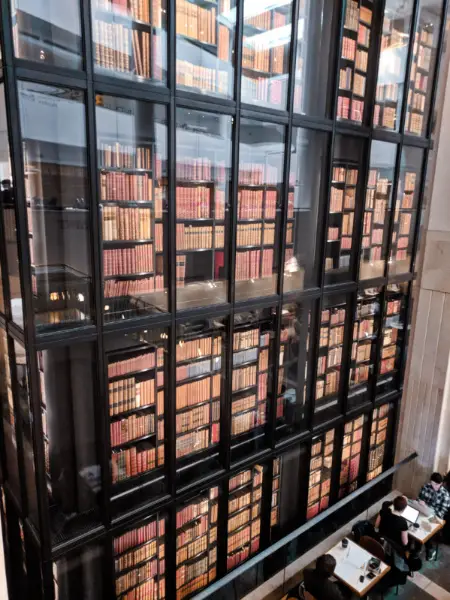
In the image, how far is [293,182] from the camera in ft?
13.3

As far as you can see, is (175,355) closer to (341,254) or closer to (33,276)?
(33,276)

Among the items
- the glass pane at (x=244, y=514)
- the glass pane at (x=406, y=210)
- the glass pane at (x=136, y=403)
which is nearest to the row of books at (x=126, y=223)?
the glass pane at (x=136, y=403)

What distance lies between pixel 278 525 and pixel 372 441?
5.39ft

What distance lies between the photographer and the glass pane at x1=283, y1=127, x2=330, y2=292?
4012 millimetres

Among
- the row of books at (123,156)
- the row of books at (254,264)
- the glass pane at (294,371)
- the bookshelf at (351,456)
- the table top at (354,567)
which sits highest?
the row of books at (123,156)

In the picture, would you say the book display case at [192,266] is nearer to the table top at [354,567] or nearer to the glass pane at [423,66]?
the glass pane at [423,66]

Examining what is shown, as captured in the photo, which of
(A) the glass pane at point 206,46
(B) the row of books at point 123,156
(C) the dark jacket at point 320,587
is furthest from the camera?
(C) the dark jacket at point 320,587

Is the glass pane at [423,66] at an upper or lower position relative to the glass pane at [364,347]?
upper

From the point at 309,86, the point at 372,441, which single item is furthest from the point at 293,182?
the point at 372,441

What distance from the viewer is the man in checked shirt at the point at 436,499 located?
5148mm

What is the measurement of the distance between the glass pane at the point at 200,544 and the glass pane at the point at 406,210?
3.15 metres

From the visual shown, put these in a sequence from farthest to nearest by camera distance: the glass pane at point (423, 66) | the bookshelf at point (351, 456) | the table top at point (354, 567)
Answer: the bookshelf at point (351, 456) → the glass pane at point (423, 66) → the table top at point (354, 567)

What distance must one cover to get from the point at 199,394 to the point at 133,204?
172cm

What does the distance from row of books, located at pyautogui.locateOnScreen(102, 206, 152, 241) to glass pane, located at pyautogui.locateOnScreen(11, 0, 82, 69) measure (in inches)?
35.7
